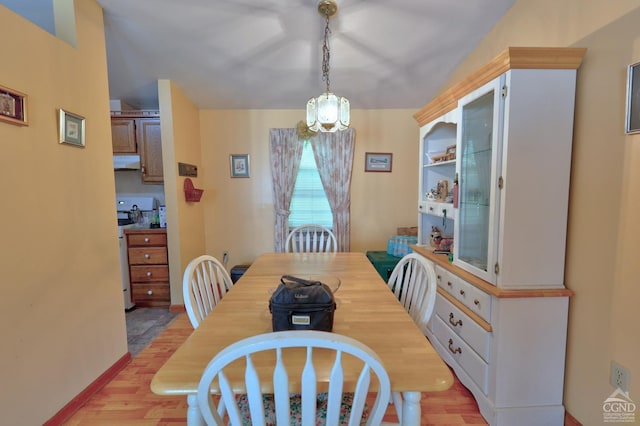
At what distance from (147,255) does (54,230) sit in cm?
142

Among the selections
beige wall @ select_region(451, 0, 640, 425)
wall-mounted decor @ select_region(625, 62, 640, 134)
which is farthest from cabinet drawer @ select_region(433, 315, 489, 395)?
wall-mounted decor @ select_region(625, 62, 640, 134)

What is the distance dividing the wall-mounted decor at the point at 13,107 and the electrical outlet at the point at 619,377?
3009mm

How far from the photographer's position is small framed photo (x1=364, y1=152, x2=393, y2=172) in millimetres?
3334

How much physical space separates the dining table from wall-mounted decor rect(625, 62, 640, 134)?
1.26m

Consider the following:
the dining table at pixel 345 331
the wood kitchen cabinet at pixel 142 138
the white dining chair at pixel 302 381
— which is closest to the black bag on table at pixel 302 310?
the dining table at pixel 345 331

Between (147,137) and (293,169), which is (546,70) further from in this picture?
(147,137)

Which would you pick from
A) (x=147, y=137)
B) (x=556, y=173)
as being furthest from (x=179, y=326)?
(x=556, y=173)

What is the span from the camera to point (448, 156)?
215 cm

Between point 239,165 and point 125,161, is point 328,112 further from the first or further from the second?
point 125,161

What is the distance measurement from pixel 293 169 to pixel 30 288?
2.40 meters

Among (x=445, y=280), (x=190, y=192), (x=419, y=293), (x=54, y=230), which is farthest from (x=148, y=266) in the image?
(x=445, y=280)

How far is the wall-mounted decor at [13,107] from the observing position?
122 centimetres

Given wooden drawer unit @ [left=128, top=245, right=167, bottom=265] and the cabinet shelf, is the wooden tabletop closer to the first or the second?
the cabinet shelf

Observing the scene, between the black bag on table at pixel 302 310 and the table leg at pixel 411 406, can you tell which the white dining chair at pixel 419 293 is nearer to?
the table leg at pixel 411 406
